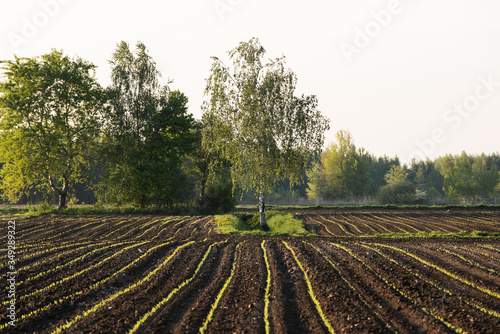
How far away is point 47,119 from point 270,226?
2199cm

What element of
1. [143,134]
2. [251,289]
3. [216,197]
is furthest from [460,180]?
[251,289]

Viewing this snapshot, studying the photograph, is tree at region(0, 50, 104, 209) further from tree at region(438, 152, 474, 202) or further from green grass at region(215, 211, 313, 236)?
tree at region(438, 152, 474, 202)

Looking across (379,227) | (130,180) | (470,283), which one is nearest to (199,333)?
(470,283)

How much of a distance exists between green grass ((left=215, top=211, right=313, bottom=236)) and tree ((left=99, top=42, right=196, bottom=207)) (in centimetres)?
1018

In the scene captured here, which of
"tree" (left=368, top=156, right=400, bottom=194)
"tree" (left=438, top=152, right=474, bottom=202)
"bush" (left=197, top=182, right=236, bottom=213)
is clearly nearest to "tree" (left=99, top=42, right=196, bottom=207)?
"bush" (left=197, top=182, right=236, bottom=213)

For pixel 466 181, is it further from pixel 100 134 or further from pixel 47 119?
pixel 47 119

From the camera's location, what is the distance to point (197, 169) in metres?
41.9

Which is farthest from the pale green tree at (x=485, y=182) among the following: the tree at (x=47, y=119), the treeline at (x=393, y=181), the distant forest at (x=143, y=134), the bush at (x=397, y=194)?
the tree at (x=47, y=119)

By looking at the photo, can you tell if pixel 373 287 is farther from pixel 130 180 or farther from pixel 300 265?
pixel 130 180

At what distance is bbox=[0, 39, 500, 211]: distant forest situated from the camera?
23.2 m

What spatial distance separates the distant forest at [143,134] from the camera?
23.2 m

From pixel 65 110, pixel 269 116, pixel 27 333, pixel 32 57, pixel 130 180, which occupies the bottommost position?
pixel 27 333

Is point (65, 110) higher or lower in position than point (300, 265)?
higher

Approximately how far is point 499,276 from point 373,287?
153 inches
